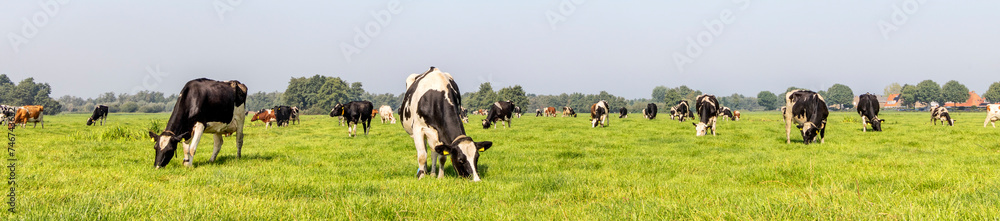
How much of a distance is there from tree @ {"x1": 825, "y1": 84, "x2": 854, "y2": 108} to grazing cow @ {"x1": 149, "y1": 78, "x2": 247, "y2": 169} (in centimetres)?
19875

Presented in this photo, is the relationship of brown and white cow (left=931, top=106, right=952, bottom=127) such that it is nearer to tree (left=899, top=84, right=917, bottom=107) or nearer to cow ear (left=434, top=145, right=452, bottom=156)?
cow ear (left=434, top=145, right=452, bottom=156)

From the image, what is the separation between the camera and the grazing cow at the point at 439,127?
23.7ft

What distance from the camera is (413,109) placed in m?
8.22

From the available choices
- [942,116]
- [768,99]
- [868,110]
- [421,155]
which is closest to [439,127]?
[421,155]

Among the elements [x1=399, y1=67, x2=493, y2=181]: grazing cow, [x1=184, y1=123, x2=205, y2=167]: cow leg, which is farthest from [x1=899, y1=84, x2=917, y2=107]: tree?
[x1=184, y1=123, x2=205, y2=167]: cow leg

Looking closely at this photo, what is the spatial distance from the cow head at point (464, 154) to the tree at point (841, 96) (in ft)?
649

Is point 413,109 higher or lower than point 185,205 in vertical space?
higher

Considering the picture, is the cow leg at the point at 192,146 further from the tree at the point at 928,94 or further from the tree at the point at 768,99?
the tree at the point at 768,99

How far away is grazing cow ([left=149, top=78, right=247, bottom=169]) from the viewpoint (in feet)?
28.5

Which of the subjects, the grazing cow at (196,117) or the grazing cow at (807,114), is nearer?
the grazing cow at (196,117)

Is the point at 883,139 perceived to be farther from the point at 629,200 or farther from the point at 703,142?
the point at 629,200

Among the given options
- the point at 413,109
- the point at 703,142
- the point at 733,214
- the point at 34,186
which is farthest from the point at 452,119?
the point at 703,142

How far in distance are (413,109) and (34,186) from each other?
491 cm

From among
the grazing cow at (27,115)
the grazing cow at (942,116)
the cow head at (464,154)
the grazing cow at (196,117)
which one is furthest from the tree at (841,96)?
the grazing cow at (27,115)
